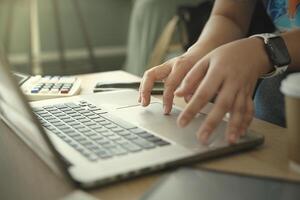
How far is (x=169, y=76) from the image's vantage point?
25.3 inches

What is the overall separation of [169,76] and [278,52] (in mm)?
164

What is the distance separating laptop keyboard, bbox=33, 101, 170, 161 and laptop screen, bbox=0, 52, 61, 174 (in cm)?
Result: 4

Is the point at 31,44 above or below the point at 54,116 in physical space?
below

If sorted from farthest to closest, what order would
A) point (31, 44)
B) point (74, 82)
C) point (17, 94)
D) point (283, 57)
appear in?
point (31, 44) < point (74, 82) < point (283, 57) < point (17, 94)

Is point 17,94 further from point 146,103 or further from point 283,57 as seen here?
point 283,57

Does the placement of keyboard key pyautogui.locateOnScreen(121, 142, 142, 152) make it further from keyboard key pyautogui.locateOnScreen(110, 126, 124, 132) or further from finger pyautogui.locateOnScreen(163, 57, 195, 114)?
finger pyautogui.locateOnScreen(163, 57, 195, 114)

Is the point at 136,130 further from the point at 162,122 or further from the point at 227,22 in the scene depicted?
the point at 227,22

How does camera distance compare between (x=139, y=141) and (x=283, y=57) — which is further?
(x=283, y=57)

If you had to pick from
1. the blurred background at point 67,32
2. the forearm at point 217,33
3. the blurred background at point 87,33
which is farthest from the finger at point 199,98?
the blurred background at point 67,32

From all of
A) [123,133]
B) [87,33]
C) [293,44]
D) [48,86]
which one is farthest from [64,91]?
[87,33]

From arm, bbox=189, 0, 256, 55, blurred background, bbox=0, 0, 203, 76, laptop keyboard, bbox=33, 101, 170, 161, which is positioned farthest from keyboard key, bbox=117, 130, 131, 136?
blurred background, bbox=0, 0, 203, 76

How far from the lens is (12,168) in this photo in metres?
0.50

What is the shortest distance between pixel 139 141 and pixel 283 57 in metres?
0.27

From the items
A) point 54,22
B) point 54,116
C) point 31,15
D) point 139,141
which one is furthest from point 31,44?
point 139,141
